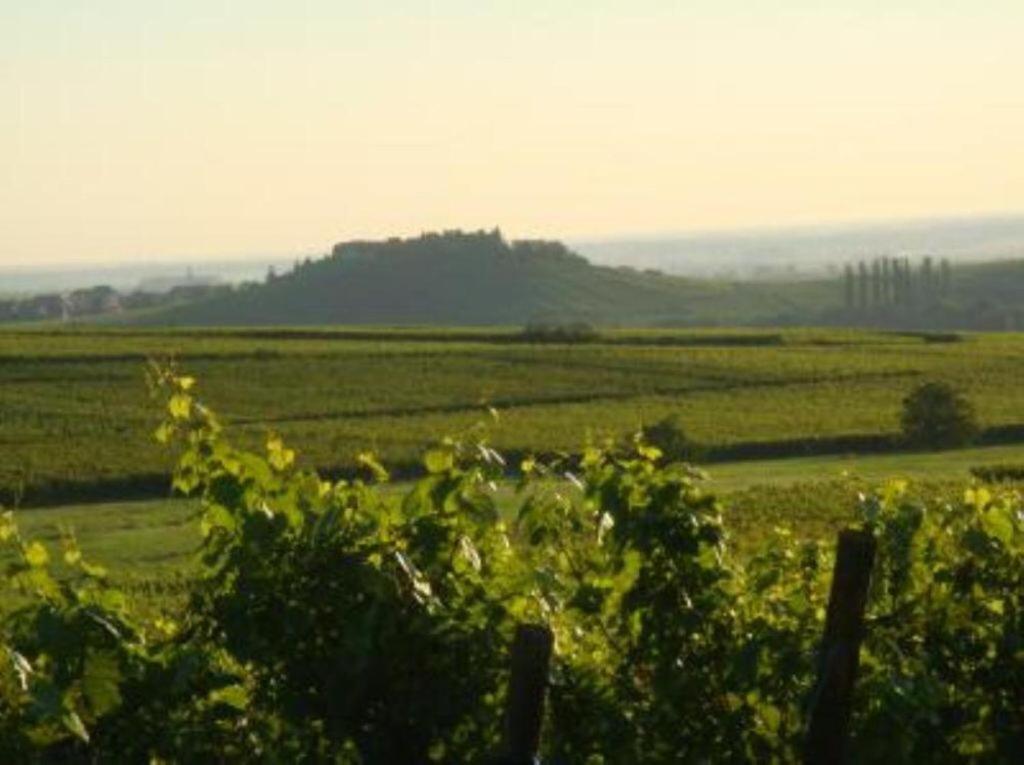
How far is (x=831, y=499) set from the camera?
42.5 m

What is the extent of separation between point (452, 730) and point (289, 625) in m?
0.95

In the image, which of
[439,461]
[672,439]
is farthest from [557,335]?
[439,461]

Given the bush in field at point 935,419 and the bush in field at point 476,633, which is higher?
the bush in field at point 476,633

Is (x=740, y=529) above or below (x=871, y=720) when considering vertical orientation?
below

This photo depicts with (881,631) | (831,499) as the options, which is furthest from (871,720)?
(831,499)

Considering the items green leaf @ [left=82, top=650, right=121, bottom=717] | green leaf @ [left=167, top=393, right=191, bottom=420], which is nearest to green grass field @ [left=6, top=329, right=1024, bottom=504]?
green leaf @ [left=167, top=393, right=191, bottom=420]

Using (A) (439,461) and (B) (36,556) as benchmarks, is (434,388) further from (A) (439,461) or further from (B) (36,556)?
(B) (36,556)

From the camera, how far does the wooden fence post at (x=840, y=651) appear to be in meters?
7.36

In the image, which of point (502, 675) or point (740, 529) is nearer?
point (502, 675)

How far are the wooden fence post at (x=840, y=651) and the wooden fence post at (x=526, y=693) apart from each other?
1.27 m

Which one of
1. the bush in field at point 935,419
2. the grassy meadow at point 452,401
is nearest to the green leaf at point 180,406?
the grassy meadow at point 452,401

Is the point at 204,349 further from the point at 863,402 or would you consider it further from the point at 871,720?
the point at 871,720

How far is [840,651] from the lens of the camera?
758 cm

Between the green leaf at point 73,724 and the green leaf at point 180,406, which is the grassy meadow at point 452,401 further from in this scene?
the green leaf at point 73,724
